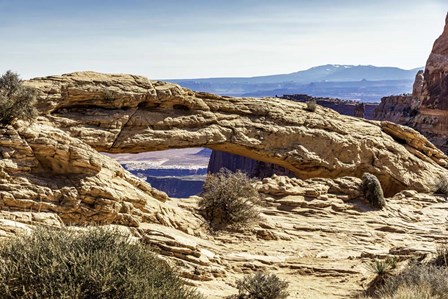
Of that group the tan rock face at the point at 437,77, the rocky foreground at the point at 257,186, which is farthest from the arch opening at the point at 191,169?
the tan rock face at the point at 437,77

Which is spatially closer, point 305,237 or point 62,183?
point 62,183

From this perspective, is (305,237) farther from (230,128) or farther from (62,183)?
(230,128)

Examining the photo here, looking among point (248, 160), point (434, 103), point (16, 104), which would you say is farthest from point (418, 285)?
point (248, 160)

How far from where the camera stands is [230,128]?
898 inches

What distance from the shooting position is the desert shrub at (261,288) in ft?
29.3

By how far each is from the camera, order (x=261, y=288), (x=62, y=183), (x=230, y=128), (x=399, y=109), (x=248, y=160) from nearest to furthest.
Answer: (x=261, y=288) < (x=62, y=183) < (x=230, y=128) < (x=248, y=160) < (x=399, y=109)

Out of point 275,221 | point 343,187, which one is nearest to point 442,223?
point 343,187

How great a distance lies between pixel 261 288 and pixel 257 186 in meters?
10.4

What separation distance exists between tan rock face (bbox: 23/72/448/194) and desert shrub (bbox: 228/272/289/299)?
12.0 metres

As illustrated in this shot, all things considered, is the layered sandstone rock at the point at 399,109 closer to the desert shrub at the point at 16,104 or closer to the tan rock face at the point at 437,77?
the tan rock face at the point at 437,77

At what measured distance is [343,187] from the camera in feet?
67.6

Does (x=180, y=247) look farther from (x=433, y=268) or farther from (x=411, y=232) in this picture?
(x=411, y=232)

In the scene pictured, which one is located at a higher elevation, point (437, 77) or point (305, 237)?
point (437, 77)

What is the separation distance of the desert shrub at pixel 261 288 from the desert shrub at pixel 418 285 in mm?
1798
